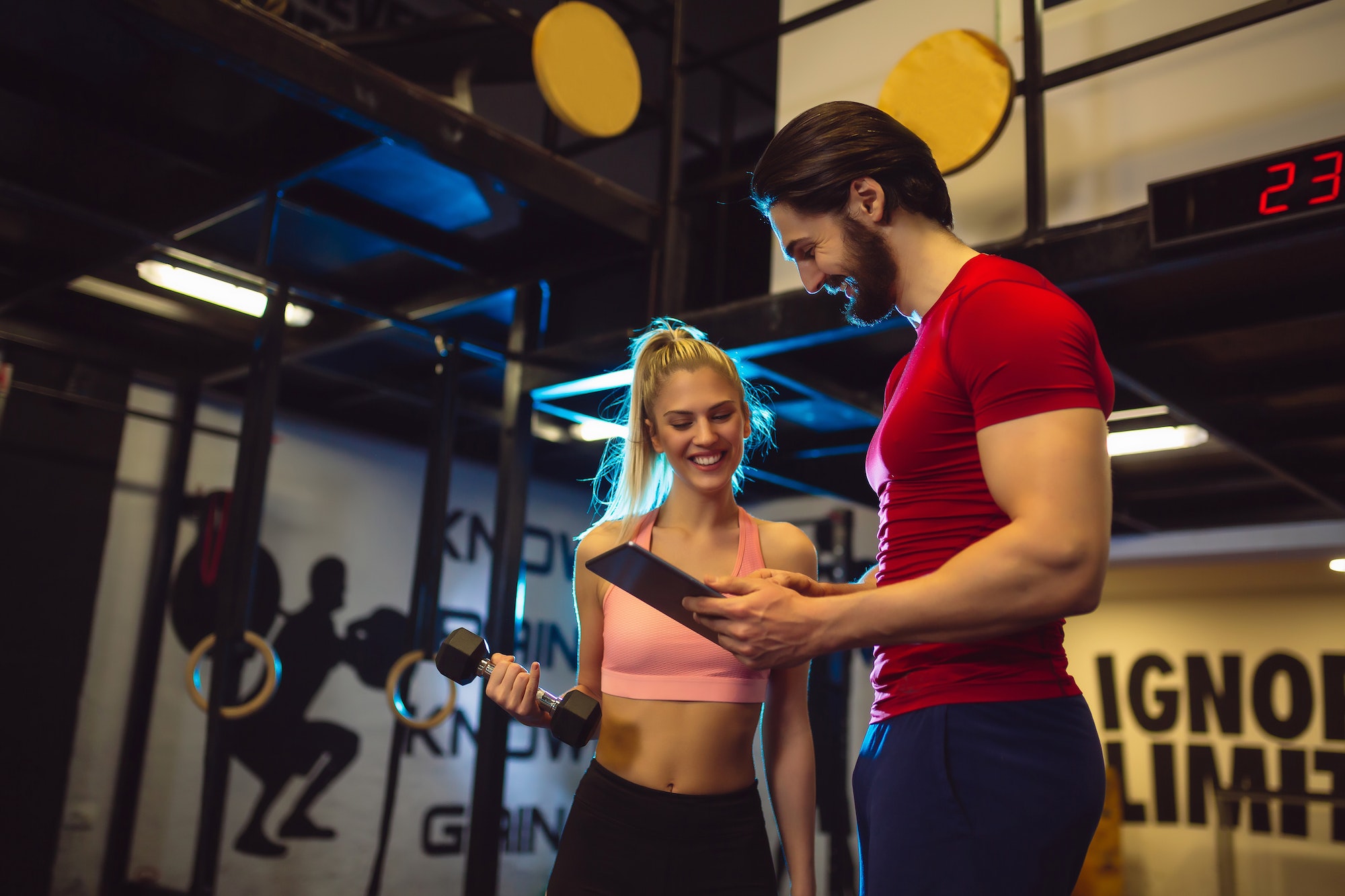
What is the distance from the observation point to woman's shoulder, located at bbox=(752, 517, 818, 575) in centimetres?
195

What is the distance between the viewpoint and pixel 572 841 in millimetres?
1721

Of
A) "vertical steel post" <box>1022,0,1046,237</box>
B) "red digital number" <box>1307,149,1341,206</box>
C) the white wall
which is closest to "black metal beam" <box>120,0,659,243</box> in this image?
the white wall

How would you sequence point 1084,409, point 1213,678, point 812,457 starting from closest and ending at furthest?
point 1084,409
point 812,457
point 1213,678

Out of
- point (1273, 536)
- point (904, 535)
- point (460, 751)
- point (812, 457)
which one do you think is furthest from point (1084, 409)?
point (1273, 536)

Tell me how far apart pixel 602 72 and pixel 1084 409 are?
2.75m

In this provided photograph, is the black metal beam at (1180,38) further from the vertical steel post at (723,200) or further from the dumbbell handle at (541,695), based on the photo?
the dumbbell handle at (541,695)

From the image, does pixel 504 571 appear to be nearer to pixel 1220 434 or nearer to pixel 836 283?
pixel 836 283

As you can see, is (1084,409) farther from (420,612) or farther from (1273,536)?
(1273,536)

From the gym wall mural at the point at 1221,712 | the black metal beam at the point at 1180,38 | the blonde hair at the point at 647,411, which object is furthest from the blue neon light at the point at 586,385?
the gym wall mural at the point at 1221,712

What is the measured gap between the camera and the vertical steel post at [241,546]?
119 inches

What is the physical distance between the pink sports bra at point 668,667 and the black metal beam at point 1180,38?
6.66 ft

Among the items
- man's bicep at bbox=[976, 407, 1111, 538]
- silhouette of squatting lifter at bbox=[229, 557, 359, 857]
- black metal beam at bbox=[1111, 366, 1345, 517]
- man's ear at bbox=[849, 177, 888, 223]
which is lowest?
silhouette of squatting lifter at bbox=[229, 557, 359, 857]

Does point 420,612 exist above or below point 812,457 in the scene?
below

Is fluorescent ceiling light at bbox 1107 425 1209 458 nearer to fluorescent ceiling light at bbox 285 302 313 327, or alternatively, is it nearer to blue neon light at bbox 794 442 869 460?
blue neon light at bbox 794 442 869 460
